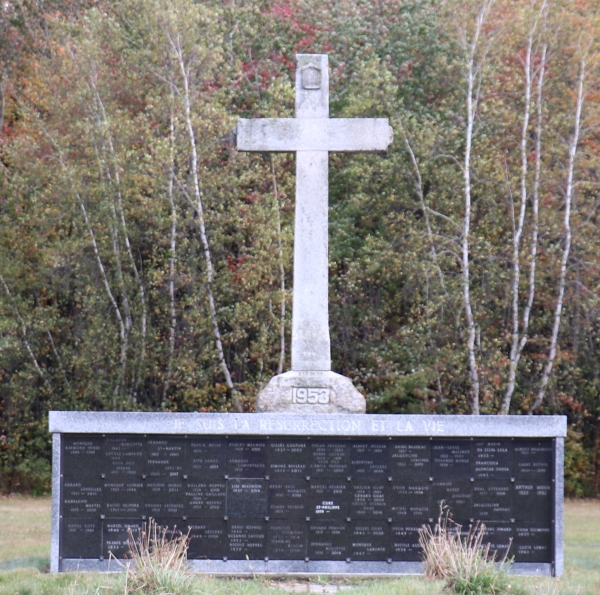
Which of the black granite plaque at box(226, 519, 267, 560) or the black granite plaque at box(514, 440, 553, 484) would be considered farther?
the black granite plaque at box(514, 440, 553, 484)

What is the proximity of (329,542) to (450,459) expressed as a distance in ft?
4.26

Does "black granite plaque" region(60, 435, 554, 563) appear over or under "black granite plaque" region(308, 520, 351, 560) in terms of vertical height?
over

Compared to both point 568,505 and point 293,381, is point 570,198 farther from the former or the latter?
point 293,381

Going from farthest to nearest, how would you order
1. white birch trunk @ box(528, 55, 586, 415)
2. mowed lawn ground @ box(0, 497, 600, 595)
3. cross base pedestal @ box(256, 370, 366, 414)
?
white birch trunk @ box(528, 55, 586, 415)
cross base pedestal @ box(256, 370, 366, 414)
mowed lawn ground @ box(0, 497, 600, 595)

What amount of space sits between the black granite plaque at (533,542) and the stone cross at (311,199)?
1.85m

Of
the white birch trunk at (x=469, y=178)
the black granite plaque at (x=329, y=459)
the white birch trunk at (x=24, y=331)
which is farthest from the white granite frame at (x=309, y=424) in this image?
the white birch trunk at (x=24, y=331)

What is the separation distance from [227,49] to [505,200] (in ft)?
19.5

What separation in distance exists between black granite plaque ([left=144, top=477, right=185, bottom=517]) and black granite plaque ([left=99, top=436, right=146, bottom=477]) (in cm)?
16

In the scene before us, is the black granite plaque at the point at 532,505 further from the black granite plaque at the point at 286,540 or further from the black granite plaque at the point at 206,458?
the black granite plaque at the point at 206,458

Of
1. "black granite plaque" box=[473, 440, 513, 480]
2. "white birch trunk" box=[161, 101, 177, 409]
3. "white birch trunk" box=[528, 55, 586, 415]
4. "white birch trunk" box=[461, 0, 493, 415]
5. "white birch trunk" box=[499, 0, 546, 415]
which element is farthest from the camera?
"white birch trunk" box=[161, 101, 177, 409]

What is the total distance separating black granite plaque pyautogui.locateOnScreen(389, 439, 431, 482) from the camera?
8727 mm

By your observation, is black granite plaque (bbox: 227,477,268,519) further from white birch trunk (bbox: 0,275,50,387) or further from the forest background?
white birch trunk (bbox: 0,275,50,387)

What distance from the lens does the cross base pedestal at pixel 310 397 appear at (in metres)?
8.97

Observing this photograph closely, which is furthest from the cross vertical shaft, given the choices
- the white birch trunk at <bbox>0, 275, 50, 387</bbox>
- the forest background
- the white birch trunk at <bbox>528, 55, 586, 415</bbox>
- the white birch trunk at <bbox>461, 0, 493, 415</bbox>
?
the white birch trunk at <bbox>0, 275, 50, 387</bbox>
